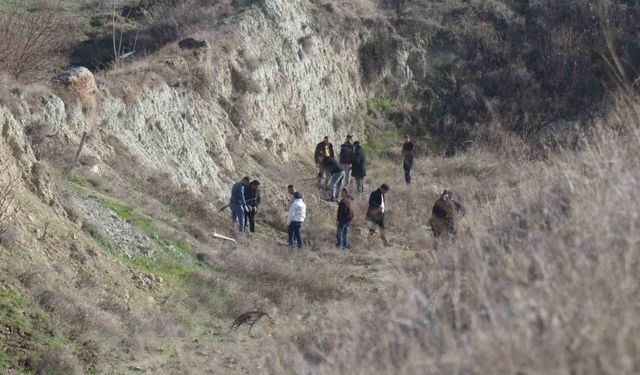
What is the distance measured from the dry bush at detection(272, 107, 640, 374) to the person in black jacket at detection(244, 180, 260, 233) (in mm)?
10181

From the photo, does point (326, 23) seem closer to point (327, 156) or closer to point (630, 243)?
point (327, 156)

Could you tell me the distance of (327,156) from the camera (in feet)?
78.5

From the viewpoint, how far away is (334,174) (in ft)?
77.3

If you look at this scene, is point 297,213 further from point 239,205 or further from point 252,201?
point 252,201

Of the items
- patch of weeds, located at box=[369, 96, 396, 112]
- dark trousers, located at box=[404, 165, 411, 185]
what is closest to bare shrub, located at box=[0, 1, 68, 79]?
dark trousers, located at box=[404, 165, 411, 185]

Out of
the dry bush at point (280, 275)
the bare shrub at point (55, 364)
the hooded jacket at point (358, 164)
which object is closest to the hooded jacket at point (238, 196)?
the dry bush at point (280, 275)

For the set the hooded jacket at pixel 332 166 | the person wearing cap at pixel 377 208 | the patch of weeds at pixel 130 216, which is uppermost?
the patch of weeds at pixel 130 216

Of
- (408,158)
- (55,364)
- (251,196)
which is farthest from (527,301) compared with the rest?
(408,158)

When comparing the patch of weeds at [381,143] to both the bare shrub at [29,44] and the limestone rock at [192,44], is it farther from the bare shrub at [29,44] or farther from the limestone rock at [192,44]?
the bare shrub at [29,44]

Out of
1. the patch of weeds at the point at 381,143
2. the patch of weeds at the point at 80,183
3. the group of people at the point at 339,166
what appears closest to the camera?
the patch of weeds at the point at 80,183

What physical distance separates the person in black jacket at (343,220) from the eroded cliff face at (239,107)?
369 cm

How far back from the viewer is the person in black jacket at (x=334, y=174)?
2342 cm

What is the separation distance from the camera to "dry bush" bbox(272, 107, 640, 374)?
5316 mm

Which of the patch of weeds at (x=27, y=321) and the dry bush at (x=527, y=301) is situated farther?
the patch of weeds at (x=27, y=321)
